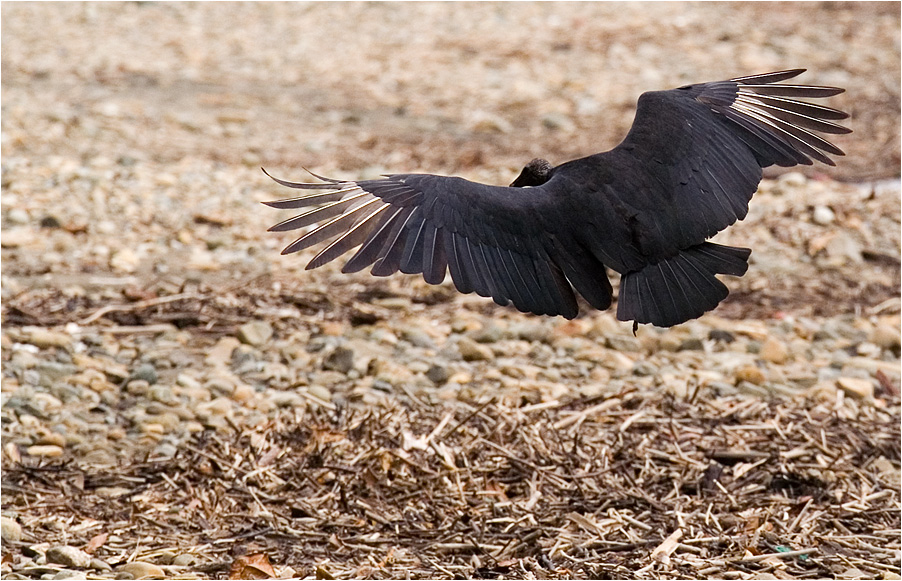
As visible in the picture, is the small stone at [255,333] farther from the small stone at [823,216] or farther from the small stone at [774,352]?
the small stone at [823,216]

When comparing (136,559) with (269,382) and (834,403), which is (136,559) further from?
(834,403)

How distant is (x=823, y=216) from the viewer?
24.4ft

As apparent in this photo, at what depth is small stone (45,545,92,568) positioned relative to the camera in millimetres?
3781

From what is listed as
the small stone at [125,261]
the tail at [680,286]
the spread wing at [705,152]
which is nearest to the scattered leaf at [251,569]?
the tail at [680,286]

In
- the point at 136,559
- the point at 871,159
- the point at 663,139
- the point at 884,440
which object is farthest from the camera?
the point at 871,159

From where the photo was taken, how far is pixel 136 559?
12.7ft

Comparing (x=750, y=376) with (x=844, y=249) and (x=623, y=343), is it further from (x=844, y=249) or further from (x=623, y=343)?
(x=844, y=249)

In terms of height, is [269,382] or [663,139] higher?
[663,139]

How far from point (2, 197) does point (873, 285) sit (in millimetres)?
5104

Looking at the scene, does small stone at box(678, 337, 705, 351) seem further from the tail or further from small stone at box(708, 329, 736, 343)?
the tail

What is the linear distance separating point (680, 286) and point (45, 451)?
2.44 metres

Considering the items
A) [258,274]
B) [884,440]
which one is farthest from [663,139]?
[258,274]

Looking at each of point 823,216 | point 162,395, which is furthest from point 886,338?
point 162,395

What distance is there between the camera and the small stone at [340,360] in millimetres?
5363
